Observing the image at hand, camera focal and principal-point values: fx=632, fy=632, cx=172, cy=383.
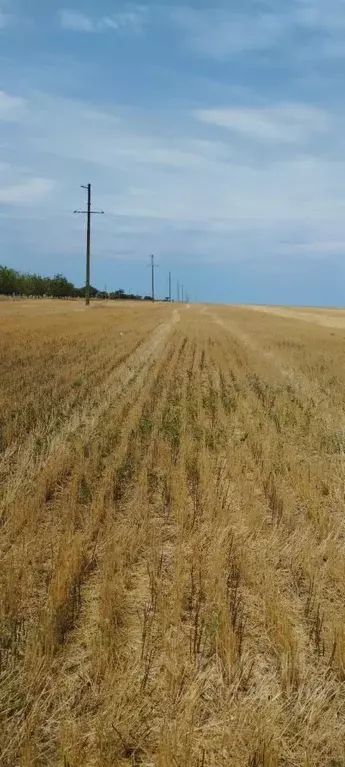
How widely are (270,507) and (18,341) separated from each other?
18868 millimetres

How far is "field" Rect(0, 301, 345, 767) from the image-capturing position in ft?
9.92

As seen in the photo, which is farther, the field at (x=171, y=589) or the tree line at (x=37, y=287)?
the tree line at (x=37, y=287)

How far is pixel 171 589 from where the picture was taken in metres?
4.46

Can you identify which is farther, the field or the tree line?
the tree line

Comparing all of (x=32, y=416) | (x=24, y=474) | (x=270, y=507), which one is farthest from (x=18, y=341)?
(x=270, y=507)

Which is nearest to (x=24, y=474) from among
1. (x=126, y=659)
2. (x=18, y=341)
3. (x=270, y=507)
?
(x=270, y=507)

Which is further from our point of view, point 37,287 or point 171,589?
point 37,287

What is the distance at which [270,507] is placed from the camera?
20.8ft

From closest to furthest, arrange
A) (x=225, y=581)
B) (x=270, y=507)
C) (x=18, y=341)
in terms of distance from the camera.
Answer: (x=225, y=581) → (x=270, y=507) → (x=18, y=341)

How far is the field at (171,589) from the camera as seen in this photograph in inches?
119

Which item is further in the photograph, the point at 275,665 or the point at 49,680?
the point at 275,665

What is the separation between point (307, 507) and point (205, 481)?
1.21 meters

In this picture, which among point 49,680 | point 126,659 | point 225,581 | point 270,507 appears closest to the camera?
point 49,680

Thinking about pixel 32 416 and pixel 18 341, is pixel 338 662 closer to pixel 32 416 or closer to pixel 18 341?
pixel 32 416
